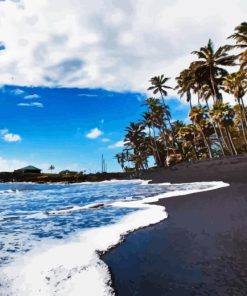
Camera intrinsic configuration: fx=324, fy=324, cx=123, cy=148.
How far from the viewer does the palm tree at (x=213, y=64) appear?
4138cm

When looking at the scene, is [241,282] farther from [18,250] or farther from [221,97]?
[221,97]

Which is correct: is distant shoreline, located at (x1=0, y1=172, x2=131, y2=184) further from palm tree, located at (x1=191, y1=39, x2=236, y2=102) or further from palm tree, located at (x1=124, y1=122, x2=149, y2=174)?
palm tree, located at (x1=191, y1=39, x2=236, y2=102)

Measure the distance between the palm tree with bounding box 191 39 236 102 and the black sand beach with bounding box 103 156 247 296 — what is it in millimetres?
35123

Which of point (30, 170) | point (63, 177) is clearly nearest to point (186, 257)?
point (63, 177)

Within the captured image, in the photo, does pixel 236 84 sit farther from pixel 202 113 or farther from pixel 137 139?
pixel 137 139

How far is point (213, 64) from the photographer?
138ft

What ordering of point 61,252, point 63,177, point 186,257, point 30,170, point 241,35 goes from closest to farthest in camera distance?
point 186,257, point 61,252, point 241,35, point 63,177, point 30,170

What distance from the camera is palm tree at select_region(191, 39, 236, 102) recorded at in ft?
136

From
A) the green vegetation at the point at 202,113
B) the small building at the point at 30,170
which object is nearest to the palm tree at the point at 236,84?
the green vegetation at the point at 202,113

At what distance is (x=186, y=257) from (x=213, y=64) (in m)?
40.2

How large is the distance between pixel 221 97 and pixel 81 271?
42416 millimetres

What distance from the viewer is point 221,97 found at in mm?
44219

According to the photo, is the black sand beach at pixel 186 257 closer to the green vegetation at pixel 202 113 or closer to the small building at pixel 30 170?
the green vegetation at pixel 202 113

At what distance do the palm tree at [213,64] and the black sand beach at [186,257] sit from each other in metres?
35.1
